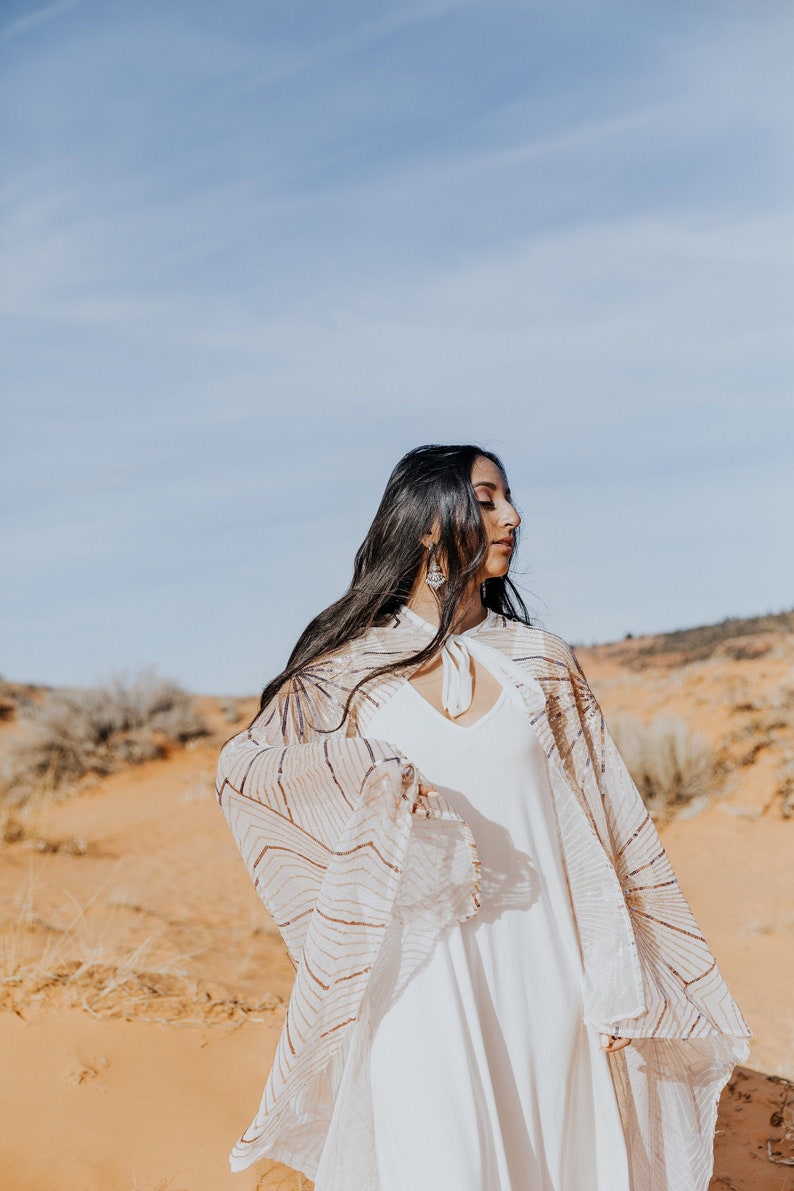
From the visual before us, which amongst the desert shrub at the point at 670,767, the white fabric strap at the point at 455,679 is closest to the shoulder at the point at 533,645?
the white fabric strap at the point at 455,679

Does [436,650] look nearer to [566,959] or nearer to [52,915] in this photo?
[566,959]

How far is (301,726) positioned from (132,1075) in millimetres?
2373

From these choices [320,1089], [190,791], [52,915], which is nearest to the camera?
[320,1089]

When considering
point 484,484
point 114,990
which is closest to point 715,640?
point 114,990

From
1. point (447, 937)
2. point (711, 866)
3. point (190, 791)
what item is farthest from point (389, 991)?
point (190, 791)

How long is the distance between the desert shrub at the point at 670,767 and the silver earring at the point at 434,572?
30.0 feet

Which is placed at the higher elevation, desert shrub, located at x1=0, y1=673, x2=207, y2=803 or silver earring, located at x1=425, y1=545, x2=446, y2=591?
desert shrub, located at x1=0, y1=673, x2=207, y2=803

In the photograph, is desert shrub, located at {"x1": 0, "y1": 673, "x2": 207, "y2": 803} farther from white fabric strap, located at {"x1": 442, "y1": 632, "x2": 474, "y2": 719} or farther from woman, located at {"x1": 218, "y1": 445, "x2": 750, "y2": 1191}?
white fabric strap, located at {"x1": 442, "y1": 632, "x2": 474, "y2": 719}

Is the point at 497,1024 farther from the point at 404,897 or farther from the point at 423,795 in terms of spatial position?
the point at 423,795

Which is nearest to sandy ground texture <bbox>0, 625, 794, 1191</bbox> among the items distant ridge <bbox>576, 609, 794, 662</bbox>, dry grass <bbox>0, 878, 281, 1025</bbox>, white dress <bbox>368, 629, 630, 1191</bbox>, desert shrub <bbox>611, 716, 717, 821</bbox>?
dry grass <bbox>0, 878, 281, 1025</bbox>

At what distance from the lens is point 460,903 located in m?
2.73

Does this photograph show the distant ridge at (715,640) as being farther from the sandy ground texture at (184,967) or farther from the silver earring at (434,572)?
the silver earring at (434,572)

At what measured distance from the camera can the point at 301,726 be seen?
308 centimetres

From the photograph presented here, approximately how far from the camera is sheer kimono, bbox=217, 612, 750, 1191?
274 cm
